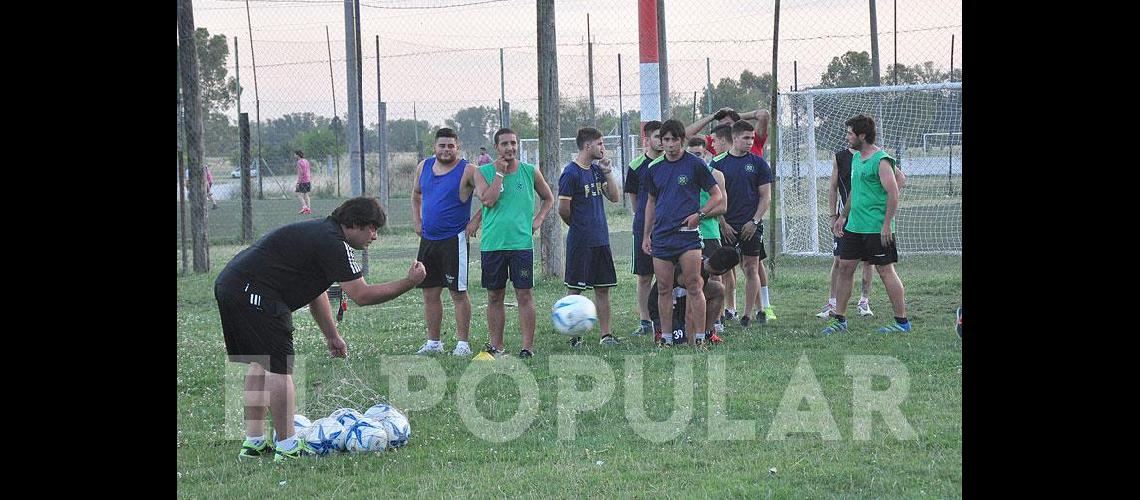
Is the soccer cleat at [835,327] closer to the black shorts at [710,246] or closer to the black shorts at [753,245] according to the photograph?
the black shorts at [753,245]

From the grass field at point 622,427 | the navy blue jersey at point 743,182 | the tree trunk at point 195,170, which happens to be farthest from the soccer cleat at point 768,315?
the tree trunk at point 195,170

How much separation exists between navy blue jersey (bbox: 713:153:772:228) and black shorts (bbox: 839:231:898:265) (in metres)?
0.91

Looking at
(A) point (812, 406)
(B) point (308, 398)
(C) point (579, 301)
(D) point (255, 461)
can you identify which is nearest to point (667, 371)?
(C) point (579, 301)

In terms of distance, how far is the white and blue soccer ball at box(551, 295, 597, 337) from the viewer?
27.9 ft

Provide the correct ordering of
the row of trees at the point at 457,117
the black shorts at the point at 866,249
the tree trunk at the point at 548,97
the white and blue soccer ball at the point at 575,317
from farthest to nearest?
the row of trees at the point at 457,117
the tree trunk at the point at 548,97
the black shorts at the point at 866,249
the white and blue soccer ball at the point at 575,317

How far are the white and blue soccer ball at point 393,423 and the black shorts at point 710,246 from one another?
13.3 feet

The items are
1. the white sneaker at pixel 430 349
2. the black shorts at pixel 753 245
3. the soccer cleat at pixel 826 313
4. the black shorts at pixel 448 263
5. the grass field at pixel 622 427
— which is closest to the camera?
the grass field at pixel 622 427

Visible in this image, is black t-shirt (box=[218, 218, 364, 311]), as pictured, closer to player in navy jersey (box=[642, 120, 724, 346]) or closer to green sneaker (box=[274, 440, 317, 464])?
green sneaker (box=[274, 440, 317, 464])

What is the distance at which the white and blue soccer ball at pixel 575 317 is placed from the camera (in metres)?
8.49

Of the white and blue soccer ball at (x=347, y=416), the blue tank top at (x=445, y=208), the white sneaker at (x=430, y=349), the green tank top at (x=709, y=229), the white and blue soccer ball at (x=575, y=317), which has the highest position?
the blue tank top at (x=445, y=208)

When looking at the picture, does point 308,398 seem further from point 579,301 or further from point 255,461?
point 579,301

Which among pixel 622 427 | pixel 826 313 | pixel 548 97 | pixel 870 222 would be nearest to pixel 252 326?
pixel 622 427

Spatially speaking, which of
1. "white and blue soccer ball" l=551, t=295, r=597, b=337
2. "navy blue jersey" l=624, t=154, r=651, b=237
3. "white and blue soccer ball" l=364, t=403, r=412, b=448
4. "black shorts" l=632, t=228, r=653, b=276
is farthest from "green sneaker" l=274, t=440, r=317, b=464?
"black shorts" l=632, t=228, r=653, b=276
